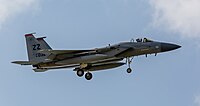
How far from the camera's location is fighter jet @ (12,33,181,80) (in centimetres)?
4425

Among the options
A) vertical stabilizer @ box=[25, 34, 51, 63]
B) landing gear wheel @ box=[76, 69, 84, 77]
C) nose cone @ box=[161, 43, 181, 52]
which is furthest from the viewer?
vertical stabilizer @ box=[25, 34, 51, 63]

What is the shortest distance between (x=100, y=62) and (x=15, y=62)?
264 inches

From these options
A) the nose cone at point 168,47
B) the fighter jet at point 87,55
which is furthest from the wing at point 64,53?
the nose cone at point 168,47

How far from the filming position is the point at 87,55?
45094 mm

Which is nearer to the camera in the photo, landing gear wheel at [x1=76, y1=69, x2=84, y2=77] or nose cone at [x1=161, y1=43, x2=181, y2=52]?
nose cone at [x1=161, y1=43, x2=181, y2=52]

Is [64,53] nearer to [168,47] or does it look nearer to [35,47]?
[35,47]

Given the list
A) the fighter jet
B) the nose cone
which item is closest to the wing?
the fighter jet

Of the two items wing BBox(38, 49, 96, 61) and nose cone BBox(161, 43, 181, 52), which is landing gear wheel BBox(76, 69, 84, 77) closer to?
wing BBox(38, 49, 96, 61)

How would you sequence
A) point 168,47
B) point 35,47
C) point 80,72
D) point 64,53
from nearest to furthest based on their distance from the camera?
Answer: point 168,47 < point 64,53 < point 80,72 < point 35,47

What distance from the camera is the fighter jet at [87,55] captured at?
4425 centimetres

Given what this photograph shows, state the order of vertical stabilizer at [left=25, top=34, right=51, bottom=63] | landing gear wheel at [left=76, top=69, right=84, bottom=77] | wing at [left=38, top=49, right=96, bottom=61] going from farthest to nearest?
vertical stabilizer at [left=25, top=34, right=51, bottom=63] < landing gear wheel at [left=76, top=69, right=84, bottom=77] < wing at [left=38, top=49, right=96, bottom=61]

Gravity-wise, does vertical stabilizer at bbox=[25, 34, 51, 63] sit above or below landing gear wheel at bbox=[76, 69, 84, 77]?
above

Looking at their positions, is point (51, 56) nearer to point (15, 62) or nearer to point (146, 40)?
point (15, 62)

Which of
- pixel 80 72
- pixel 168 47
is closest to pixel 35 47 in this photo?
pixel 80 72
